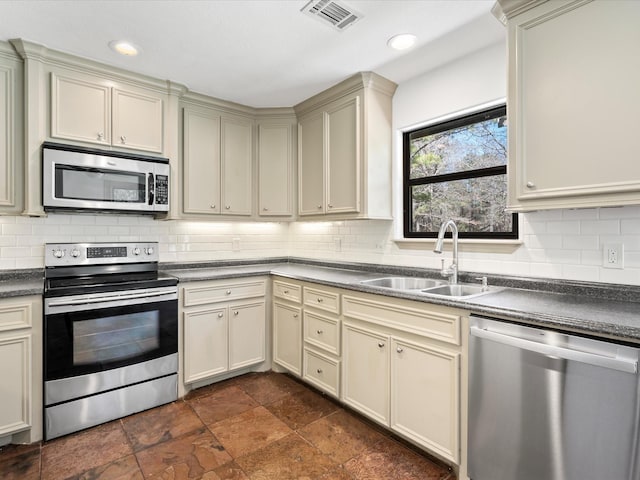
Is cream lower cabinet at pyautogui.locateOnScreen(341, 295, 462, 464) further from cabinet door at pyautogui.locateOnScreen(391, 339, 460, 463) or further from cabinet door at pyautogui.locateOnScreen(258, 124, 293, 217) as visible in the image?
cabinet door at pyautogui.locateOnScreen(258, 124, 293, 217)

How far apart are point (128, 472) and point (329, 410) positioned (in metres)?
1.26

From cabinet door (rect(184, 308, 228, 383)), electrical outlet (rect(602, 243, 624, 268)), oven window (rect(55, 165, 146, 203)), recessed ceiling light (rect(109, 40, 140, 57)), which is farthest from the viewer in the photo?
cabinet door (rect(184, 308, 228, 383))

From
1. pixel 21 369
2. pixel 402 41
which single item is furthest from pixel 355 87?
pixel 21 369

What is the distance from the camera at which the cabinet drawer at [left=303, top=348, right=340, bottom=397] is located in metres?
2.53

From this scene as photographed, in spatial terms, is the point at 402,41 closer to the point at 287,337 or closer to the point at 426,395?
the point at 426,395

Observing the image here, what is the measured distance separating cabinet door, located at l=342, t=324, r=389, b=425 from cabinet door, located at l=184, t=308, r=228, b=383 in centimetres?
107

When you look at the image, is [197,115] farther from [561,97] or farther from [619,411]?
[619,411]

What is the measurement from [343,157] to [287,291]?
1.22 metres

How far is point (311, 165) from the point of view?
329 centimetres

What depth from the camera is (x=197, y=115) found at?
312 centimetres

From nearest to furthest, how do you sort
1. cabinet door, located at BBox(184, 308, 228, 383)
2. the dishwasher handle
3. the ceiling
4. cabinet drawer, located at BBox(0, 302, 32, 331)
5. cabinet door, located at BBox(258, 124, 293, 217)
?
the dishwasher handle < the ceiling < cabinet drawer, located at BBox(0, 302, 32, 331) < cabinet door, located at BBox(184, 308, 228, 383) < cabinet door, located at BBox(258, 124, 293, 217)

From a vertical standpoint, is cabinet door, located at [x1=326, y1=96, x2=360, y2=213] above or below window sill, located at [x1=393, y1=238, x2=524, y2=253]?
above

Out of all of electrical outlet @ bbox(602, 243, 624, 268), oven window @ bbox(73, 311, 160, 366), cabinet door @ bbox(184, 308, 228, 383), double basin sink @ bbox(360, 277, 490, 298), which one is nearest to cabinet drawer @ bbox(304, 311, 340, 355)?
double basin sink @ bbox(360, 277, 490, 298)

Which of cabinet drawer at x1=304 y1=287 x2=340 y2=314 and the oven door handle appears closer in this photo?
the oven door handle
